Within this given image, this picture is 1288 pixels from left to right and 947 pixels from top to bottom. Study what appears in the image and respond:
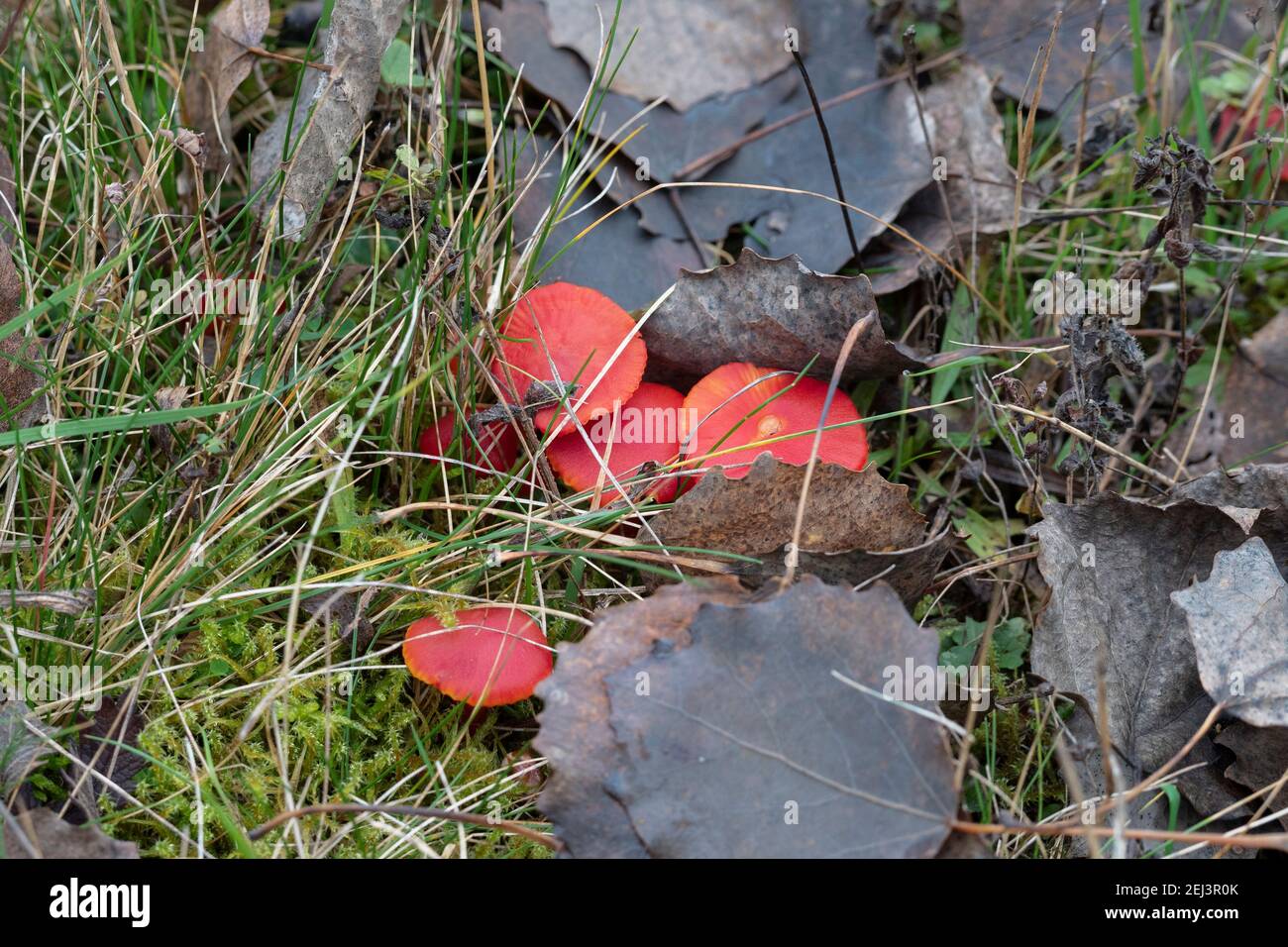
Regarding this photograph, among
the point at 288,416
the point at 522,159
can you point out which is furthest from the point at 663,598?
the point at 522,159

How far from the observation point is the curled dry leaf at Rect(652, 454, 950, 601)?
2.33 meters

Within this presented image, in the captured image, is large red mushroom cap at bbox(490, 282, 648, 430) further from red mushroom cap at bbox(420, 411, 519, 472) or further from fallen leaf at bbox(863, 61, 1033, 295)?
fallen leaf at bbox(863, 61, 1033, 295)

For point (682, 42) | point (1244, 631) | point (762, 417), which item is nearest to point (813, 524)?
point (762, 417)

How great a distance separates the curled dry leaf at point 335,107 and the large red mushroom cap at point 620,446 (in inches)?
35.7

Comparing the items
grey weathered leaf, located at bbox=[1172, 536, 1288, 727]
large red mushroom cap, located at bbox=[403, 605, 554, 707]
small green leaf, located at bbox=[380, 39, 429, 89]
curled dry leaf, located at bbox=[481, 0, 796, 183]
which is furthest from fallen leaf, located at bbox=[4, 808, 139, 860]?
curled dry leaf, located at bbox=[481, 0, 796, 183]

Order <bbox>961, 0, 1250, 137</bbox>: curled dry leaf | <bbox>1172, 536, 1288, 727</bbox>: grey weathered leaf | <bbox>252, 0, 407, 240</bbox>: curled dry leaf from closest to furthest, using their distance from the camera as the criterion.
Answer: <bbox>1172, 536, 1288, 727</bbox>: grey weathered leaf < <bbox>252, 0, 407, 240</bbox>: curled dry leaf < <bbox>961, 0, 1250, 137</bbox>: curled dry leaf

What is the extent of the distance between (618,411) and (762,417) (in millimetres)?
366

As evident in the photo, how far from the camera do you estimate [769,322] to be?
2748mm

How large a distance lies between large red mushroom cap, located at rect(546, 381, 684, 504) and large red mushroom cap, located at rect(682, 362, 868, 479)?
0.21 ft

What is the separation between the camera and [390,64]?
298 centimetres

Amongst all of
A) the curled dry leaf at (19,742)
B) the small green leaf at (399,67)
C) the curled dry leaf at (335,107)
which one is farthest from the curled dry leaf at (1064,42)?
the curled dry leaf at (19,742)

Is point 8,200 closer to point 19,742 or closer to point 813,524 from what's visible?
point 19,742

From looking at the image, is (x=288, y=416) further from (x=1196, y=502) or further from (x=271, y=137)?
(x=1196, y=502)

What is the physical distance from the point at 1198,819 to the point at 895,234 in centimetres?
183
